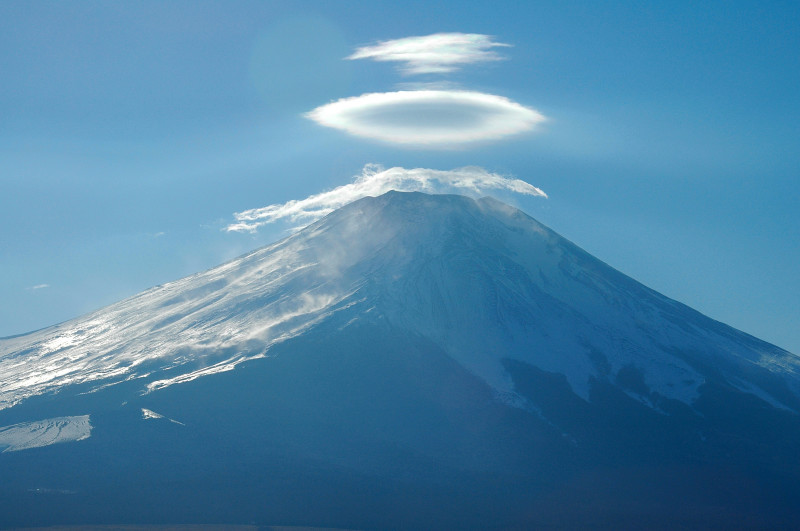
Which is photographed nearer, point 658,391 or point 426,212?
point 658,391

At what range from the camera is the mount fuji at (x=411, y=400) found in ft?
266

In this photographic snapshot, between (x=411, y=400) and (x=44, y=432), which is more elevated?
(x=411, y=400)

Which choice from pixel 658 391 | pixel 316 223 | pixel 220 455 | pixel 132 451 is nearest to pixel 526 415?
pixel 658 391

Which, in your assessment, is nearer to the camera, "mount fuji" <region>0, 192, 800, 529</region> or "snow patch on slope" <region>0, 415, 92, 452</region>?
"mount fuji" <region>0, 192, 800, 529</region>

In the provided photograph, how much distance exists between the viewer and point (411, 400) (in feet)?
323

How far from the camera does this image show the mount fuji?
8106 centimetres

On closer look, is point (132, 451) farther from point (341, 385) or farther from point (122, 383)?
point (341, 385)

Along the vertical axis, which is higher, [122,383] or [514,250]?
[514,250]

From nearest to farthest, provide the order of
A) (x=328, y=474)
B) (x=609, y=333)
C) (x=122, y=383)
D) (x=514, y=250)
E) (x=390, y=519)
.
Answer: (x=390, y=519)
(x=328, y=474)
(x=122, y=383)
(x=609, y=333)
(x=514, y=250)

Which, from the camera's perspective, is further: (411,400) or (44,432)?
(411,400)

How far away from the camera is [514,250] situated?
13012 centimetres

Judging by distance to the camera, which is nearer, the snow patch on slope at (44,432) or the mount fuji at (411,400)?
the mount fuji at (411,400)

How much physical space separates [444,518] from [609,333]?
45699 mm

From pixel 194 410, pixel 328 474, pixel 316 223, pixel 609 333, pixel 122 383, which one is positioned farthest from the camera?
pixel 316 223
